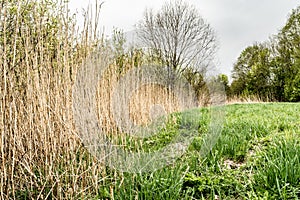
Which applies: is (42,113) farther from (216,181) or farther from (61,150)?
(216,181)

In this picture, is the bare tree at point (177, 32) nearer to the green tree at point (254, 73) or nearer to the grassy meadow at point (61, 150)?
the green tree at point (254, 73)

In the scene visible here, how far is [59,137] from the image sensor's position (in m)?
1.85

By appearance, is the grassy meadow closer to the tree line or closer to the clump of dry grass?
the clump of dry grass

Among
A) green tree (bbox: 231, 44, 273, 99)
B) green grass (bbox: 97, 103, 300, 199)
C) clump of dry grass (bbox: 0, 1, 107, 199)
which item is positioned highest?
green tree (bbox: 231, 44, 273, 99)

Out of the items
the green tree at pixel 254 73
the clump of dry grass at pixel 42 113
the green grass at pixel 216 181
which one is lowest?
the green grass at pixel 216 181

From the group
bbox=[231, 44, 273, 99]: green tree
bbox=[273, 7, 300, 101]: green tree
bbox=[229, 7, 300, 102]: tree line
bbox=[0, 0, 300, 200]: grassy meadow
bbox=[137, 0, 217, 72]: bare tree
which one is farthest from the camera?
bbox=[231, 44, 273, 99]: green tree

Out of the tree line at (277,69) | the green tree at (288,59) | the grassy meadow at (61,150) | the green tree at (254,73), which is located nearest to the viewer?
the grassy meadow at (61,150)

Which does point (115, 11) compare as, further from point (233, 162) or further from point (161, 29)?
point (161, 29)

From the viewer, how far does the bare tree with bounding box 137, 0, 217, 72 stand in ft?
42.8

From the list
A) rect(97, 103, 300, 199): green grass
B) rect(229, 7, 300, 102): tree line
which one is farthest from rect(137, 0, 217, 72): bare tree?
rect(97, 103, 300, 199): green grass

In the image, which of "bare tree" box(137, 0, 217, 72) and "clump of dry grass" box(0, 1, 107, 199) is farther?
"bare tree" box(137, 0, 217, 72)

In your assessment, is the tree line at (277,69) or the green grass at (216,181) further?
the tree line at (277,69)

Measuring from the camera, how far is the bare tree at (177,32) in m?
13.0

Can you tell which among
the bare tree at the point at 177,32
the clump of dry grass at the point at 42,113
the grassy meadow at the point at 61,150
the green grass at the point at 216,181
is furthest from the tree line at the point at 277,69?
the clump of dry grass at the point at 42,113
